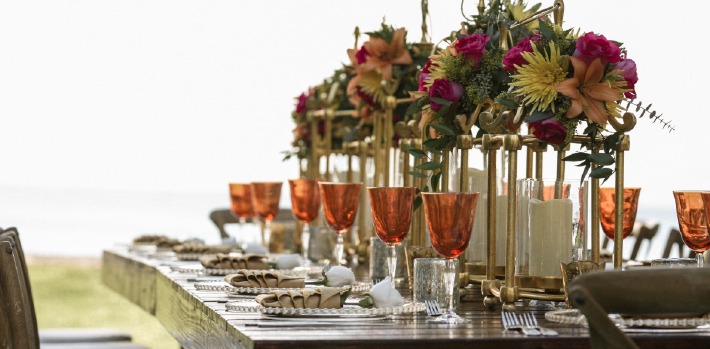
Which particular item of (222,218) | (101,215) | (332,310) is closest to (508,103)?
(332,310)

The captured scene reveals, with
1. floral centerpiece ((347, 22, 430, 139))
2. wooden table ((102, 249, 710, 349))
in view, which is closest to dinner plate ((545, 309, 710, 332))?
wooden table ((102, 249, 710, 349))

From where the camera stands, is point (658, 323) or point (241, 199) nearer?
point (658, 323)

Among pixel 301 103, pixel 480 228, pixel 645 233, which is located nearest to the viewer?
pixel 480 228

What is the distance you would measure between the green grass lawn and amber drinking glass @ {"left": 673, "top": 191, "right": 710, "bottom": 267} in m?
7.99

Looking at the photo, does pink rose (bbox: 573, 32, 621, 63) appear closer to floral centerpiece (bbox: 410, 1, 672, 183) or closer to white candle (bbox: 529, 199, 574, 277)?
floral centerpiece (bbox: 410, 1, 672, 183)

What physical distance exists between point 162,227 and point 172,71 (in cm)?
392

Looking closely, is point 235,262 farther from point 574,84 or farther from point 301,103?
point 301,103

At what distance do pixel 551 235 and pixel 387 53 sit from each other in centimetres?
115

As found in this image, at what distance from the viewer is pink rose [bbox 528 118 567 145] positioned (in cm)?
194

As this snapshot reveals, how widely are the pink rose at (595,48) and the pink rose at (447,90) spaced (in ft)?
1.23

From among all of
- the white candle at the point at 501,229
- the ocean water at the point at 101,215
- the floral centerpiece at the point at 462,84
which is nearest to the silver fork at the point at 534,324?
the white candle at the point at 501,229

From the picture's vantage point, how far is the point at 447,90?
225 centimetres

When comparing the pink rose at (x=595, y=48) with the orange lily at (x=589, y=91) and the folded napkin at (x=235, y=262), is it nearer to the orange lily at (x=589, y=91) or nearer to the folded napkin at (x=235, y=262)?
the orange lily at (x=589, y=91)

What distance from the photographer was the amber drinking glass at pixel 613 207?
2.38 m
